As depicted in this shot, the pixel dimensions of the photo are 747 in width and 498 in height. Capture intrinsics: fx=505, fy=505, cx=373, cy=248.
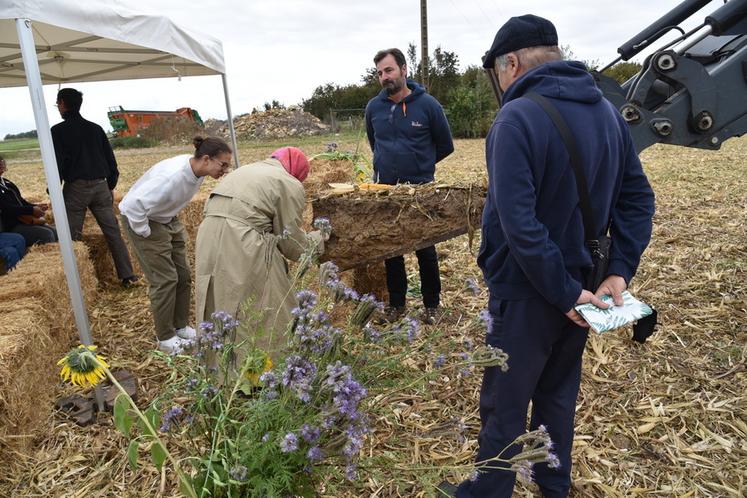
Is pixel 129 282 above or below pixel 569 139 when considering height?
below

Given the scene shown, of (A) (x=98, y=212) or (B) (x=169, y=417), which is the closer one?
(B) (x=169, y=417)

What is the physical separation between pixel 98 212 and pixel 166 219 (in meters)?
2.18

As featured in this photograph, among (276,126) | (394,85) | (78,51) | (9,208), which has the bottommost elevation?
(9,208)

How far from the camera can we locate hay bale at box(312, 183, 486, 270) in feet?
10.8

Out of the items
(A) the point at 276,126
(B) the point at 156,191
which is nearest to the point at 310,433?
(B) the point at 156,191

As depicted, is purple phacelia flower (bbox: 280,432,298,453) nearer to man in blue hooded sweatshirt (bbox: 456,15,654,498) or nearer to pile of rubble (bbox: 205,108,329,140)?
man in blue hooded sweatshirt (bbox: 456,15,654,498)

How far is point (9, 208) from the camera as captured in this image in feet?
17.3

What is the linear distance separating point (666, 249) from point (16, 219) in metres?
7.19

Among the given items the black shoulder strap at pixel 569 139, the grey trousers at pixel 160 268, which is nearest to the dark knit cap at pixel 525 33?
the black shoulder strap at pixel 569 139

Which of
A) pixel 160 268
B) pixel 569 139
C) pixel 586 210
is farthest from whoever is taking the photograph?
pixel 160 268

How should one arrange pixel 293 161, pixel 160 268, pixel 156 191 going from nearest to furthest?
1. pixel 293 161
2. pixel 156 191
3. pixel 160 268

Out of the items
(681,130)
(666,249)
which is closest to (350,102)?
(666,249)

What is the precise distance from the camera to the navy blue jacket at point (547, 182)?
175 cm

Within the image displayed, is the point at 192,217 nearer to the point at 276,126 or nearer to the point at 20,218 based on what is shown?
the point at 20,218
